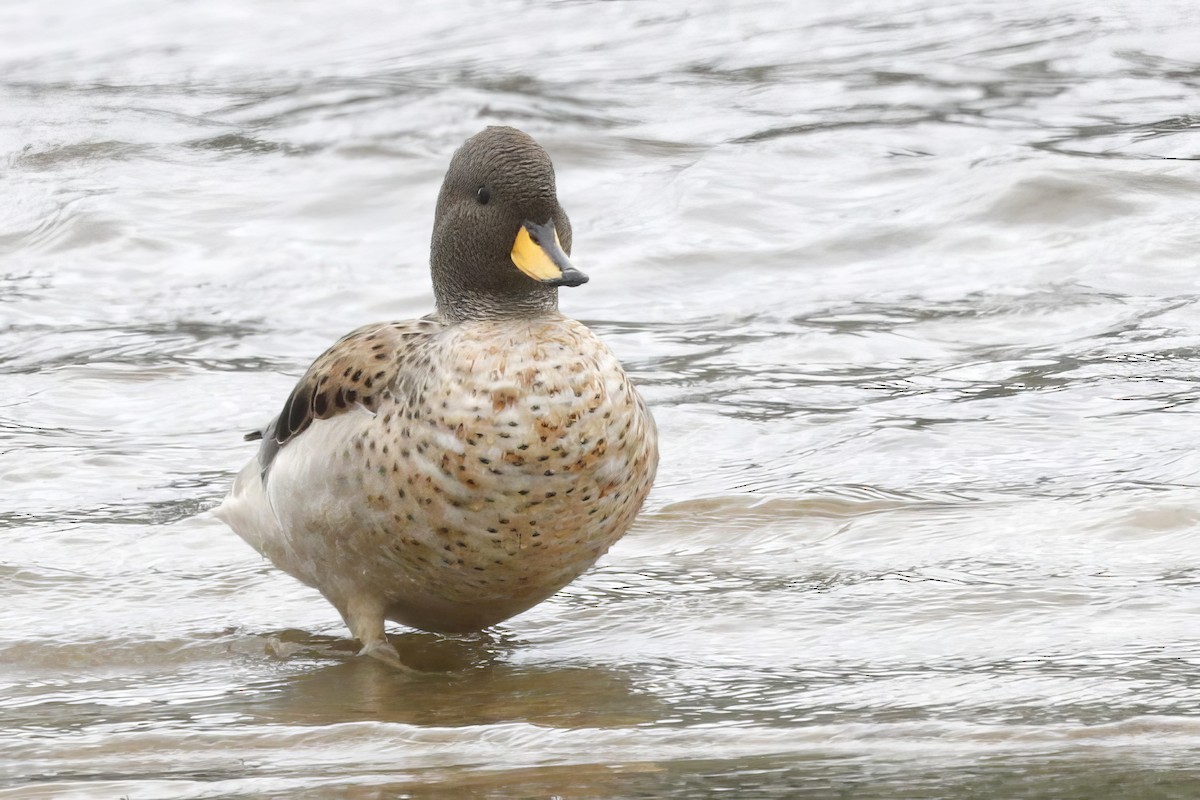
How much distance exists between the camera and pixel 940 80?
1374 centimetres

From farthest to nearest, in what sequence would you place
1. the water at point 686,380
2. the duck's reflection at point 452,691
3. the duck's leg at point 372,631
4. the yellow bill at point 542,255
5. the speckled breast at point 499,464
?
the duck's leg at point 372,631, the yellow bill at point 542,255, the speckled breast at point 499,464, the duck's reflection at point 452,691, the water at point 686,380

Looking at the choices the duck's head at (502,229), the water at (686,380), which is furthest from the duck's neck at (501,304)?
the water at (686,380)

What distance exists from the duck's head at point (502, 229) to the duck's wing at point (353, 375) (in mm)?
169

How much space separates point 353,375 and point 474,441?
585 millimetres

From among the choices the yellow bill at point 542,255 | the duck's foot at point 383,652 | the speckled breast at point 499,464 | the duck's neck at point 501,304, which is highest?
the yellow bill at point 542,255

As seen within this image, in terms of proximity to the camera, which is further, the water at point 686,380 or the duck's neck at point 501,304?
the duck's neck at point 501,304

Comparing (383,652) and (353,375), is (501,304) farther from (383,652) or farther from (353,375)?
(383,652)

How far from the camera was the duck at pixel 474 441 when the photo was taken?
4844 millimetres

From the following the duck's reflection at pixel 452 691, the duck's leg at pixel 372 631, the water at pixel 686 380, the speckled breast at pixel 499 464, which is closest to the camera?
the water at pixel 686 380

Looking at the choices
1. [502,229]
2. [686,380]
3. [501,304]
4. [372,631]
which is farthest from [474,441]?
[686,380]

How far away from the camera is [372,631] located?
5.33 metres

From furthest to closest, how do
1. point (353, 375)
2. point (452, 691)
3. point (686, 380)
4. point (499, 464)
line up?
point (686, 380) → point (353, 375) → point (452, 691) → point (499, 464)

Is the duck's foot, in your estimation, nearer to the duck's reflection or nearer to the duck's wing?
the duck's reflection

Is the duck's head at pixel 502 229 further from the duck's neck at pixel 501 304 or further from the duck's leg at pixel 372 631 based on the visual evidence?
the duck's leg at pixel 372 631
